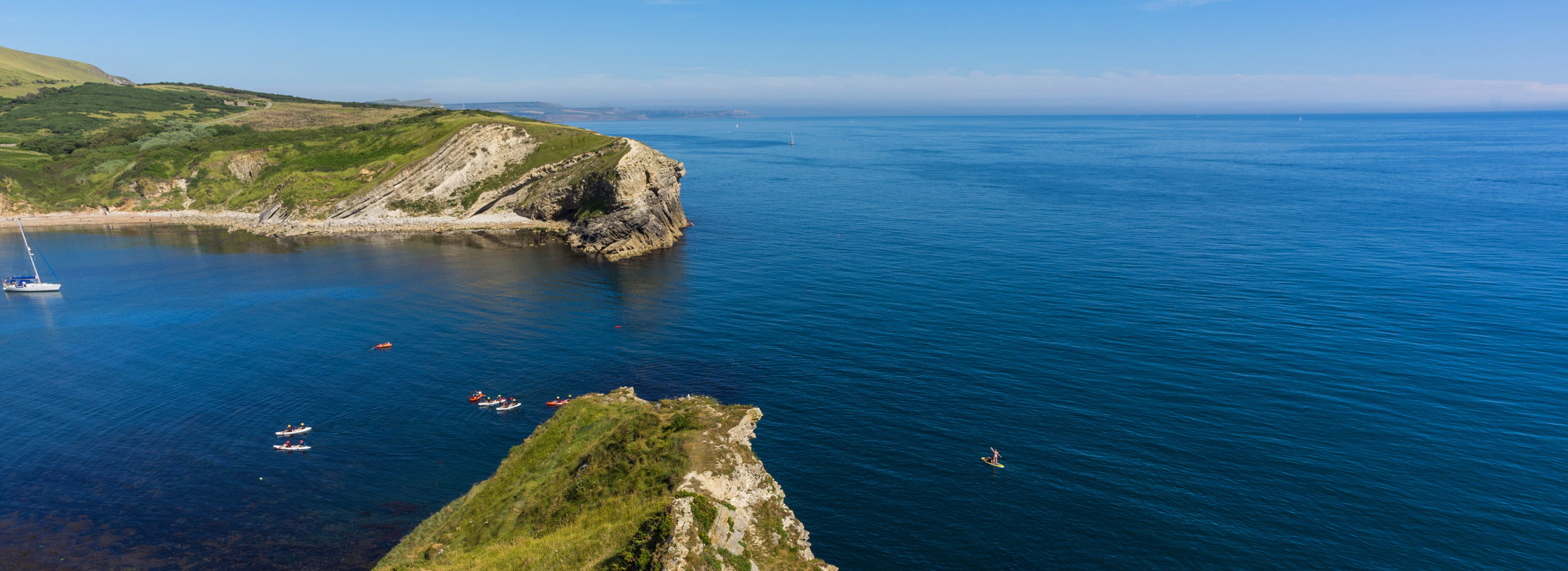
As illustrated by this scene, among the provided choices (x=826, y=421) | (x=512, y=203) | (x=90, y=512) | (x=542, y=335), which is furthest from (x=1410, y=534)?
(x=512, y=203)

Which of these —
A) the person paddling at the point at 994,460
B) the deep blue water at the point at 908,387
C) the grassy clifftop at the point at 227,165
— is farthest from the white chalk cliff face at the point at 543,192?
the person paddling at the point at 994,460

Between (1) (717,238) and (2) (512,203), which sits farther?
(2) (512,203)

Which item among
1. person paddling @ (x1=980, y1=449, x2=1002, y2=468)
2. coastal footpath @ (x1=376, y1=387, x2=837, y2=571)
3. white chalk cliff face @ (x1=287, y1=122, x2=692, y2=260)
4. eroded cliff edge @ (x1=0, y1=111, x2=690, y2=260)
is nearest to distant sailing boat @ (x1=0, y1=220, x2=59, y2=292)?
eroded cliff edge @ (x1=0, y1=111, x2=690, y2=260)

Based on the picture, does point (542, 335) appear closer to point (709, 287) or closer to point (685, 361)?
point (685, 361)

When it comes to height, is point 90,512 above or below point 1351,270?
below

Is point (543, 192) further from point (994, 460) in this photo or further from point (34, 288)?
point (994, 460)

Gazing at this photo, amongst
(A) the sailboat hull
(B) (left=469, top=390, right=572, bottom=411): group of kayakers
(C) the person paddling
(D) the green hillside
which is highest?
(D) the green hillside

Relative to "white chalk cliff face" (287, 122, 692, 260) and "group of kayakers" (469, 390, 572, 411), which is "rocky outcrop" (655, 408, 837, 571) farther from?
"white chalk cliff face" (287, 122, 692, 260)

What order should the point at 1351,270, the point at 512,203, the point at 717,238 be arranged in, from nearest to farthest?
the point at 1351,270, the point at 717,238, the point at 512,203
